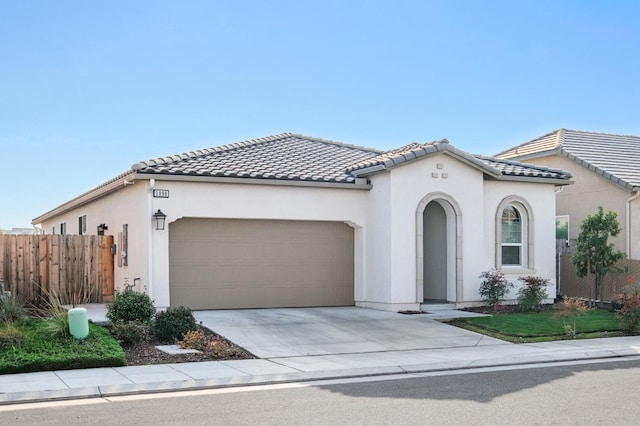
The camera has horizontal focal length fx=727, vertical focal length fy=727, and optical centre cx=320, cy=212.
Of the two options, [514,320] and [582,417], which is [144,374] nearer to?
[582,417]

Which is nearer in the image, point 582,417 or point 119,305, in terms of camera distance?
point 582,417

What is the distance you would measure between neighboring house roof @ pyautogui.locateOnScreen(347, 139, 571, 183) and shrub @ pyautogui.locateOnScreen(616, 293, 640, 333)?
502 cm

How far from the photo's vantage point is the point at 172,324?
14.2m

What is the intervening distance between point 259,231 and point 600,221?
939 cm

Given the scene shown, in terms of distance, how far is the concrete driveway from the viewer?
555 inches

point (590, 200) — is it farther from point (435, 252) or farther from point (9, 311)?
point (9, 311)

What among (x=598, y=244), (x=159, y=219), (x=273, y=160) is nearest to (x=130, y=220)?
(x=159, y=219)

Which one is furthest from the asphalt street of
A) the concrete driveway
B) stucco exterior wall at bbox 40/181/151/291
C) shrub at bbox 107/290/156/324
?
stucco exterior wall at bbox 40/181/151/291

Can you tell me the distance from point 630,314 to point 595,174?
8.82m

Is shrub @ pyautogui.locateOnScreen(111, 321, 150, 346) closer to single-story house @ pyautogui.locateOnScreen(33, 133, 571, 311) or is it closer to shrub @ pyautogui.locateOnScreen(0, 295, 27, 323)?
shrub @ pyautogui.locateOnScreen(0, 295, 27, 323)

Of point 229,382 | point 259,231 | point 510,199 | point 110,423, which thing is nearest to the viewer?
point 110,423

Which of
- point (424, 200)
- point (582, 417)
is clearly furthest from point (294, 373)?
point (424, 200)

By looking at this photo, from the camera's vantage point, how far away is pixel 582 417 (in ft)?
28.1

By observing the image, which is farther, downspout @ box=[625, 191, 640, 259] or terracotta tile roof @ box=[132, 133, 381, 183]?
downspout @ box=[625, 191, 640, 259]
